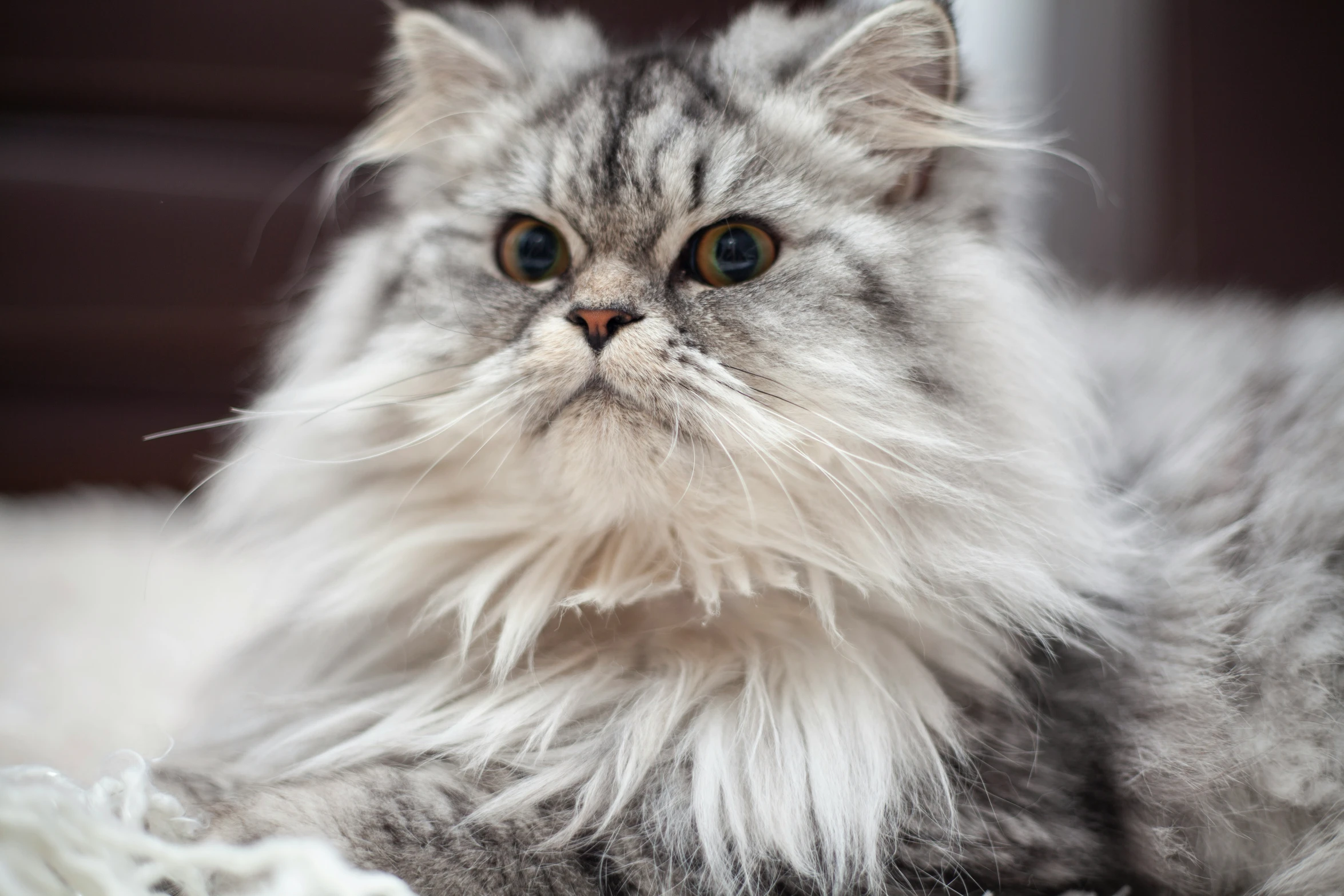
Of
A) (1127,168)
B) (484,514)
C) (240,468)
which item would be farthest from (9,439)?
(1127,168)

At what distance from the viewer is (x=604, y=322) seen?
0.89 m

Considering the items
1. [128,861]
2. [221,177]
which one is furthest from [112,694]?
[221,177]

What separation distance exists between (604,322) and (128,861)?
57 centimetres

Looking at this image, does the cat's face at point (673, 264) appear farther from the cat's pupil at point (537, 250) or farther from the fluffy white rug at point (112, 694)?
the fluffy white rug at point (112, 694)

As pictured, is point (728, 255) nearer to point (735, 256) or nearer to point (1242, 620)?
point (735, 256)

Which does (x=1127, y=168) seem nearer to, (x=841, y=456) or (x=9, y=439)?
(x=841, y=456)

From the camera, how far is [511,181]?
1.07 meters

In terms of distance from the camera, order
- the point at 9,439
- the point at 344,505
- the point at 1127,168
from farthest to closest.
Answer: the point at 1127,168
the point at 9,439
the point at 344,505

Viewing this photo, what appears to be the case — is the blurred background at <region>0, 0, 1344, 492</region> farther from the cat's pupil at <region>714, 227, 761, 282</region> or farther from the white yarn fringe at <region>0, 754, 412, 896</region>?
the white yarn fringe at <region>0, 754, 412, 896</region>

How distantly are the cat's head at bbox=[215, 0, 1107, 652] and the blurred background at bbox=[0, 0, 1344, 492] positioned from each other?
1232 millimetres

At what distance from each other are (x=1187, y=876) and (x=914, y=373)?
0.54 meters

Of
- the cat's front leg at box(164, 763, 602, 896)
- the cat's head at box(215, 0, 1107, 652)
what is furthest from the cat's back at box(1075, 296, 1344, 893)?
the cat's front leg at box(164, 763, 602, 896)

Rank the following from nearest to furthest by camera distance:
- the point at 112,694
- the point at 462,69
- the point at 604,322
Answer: the point at 604,322 < the point at 462,69 < the point at 112,694

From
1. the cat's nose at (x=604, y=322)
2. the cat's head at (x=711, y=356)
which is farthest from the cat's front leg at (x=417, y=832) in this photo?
the cat's nose at (x=604, y=322)
